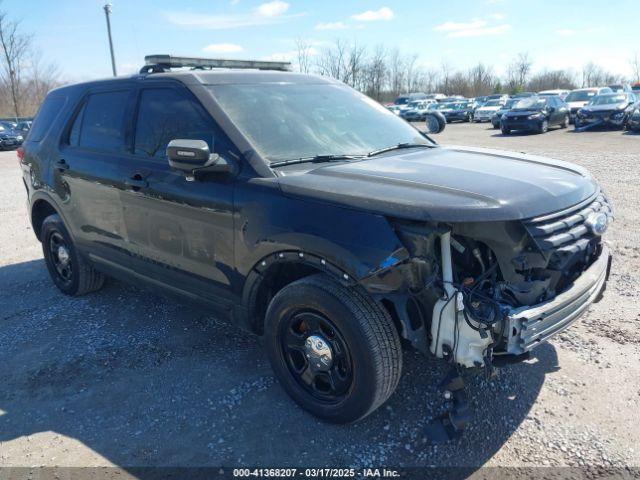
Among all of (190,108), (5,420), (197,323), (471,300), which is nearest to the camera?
(471,300)

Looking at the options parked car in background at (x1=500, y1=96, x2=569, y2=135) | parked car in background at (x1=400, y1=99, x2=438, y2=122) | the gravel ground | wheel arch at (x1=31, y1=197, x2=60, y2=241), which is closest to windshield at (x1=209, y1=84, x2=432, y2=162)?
the gravel ground

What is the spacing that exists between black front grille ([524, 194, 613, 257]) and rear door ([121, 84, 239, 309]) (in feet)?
5.66

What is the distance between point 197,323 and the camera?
4.45 metres

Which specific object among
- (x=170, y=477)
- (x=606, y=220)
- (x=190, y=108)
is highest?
(x=190, y=108)

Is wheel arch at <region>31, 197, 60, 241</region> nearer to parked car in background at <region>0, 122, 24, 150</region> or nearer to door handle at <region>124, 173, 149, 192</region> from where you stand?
door handle at <region>124, 173, 149, 192</region>

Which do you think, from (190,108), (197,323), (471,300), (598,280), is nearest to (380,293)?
(471,300)

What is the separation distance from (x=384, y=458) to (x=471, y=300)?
0.96 metres

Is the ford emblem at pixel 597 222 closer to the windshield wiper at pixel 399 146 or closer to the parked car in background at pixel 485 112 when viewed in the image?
the windshield wiper at pixel 399 146

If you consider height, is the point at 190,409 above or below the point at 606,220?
below

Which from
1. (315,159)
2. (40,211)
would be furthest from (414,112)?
(315,159)

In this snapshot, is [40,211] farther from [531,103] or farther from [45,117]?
[531,103]

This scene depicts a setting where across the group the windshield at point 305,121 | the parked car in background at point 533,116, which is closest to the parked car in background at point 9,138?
the parked car in background at point 533,116

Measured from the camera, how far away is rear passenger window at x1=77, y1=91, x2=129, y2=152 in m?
4.12

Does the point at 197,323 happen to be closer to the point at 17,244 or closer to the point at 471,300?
the point at 471,300
